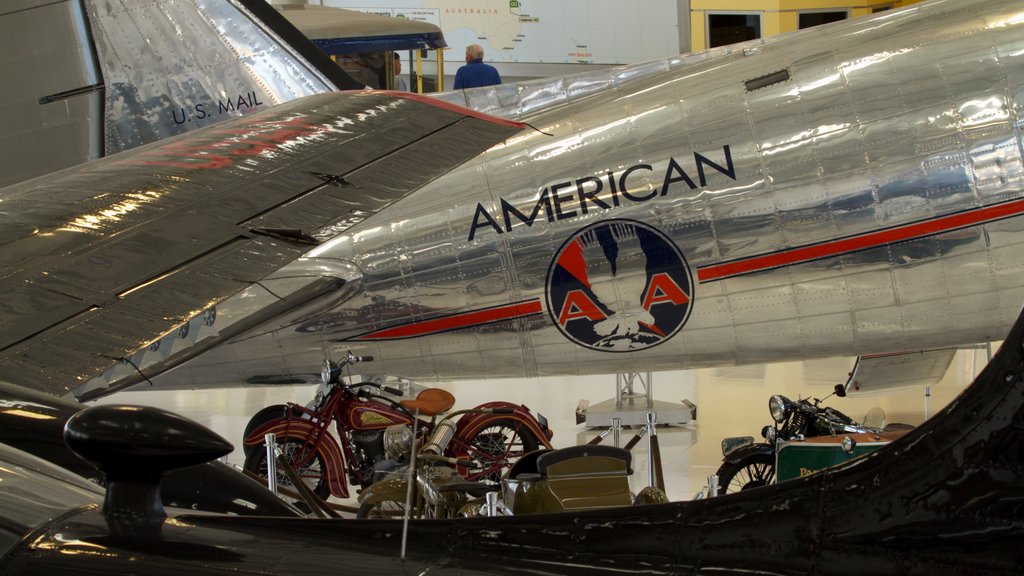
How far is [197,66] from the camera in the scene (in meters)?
6.79

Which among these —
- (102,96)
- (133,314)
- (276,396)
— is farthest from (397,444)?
(276,396)

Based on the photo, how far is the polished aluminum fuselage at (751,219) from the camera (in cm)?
651

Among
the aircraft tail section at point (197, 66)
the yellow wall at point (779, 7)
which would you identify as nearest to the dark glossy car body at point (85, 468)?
the aircraft tail section at point (197, 66)

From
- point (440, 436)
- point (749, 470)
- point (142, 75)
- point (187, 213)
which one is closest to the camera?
point (187, 213)

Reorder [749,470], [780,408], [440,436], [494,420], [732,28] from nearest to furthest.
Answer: [440,436] < [749,470] < [780,408] < [494,420] < [732,28]

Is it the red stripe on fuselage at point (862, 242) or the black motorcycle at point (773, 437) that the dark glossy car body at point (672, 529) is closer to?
the black motorcycle at point (773, 437)

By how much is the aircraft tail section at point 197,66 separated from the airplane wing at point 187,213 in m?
1.93

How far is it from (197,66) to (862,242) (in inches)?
169

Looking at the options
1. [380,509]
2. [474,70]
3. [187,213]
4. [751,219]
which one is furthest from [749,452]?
[474,70]

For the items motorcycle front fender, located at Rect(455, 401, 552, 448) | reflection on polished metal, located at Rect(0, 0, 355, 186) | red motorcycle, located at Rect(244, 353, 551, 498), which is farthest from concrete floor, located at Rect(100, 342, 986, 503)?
reflection on polished metal, located at Rect(0, 0, 355, 186)

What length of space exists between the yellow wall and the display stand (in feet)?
28.6

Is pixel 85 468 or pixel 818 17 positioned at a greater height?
pixel 818 17

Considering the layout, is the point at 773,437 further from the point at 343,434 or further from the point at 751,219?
the point at 343,434

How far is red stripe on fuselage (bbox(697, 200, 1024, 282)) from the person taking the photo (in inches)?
253
